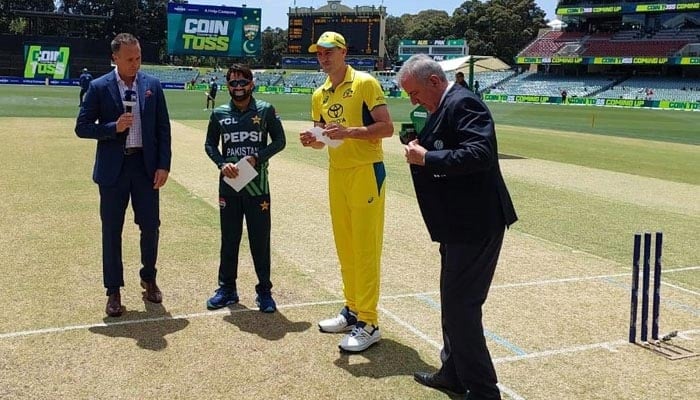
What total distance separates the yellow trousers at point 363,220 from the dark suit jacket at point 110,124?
160 cm

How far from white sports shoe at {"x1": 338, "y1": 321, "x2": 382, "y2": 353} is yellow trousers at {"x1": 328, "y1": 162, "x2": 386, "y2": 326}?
53 millimetres

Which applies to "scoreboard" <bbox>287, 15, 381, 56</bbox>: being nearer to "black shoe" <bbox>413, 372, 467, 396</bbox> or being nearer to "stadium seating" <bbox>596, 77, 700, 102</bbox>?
"stadium seating" <bbox>596, 77, 700, 102</bbox>

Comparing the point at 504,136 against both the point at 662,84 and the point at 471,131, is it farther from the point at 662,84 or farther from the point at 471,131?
the point at 662,84

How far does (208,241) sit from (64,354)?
3.44 metres

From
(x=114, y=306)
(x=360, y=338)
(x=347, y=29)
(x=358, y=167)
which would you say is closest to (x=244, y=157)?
(x=358, y=167)

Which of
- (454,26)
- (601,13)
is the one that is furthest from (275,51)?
(601,13)

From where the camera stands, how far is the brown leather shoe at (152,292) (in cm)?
578

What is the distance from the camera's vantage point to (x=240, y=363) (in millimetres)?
4543

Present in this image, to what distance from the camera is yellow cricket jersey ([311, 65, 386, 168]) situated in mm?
4867

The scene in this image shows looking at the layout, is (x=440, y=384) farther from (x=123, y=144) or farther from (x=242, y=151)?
(x=123, y=144)

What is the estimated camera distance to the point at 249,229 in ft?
18.5

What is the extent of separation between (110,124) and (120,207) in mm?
691

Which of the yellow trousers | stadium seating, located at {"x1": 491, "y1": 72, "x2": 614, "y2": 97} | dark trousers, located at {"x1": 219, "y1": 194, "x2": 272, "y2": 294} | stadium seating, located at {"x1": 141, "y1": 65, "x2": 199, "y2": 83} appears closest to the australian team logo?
the yellow trousers

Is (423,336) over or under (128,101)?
under
